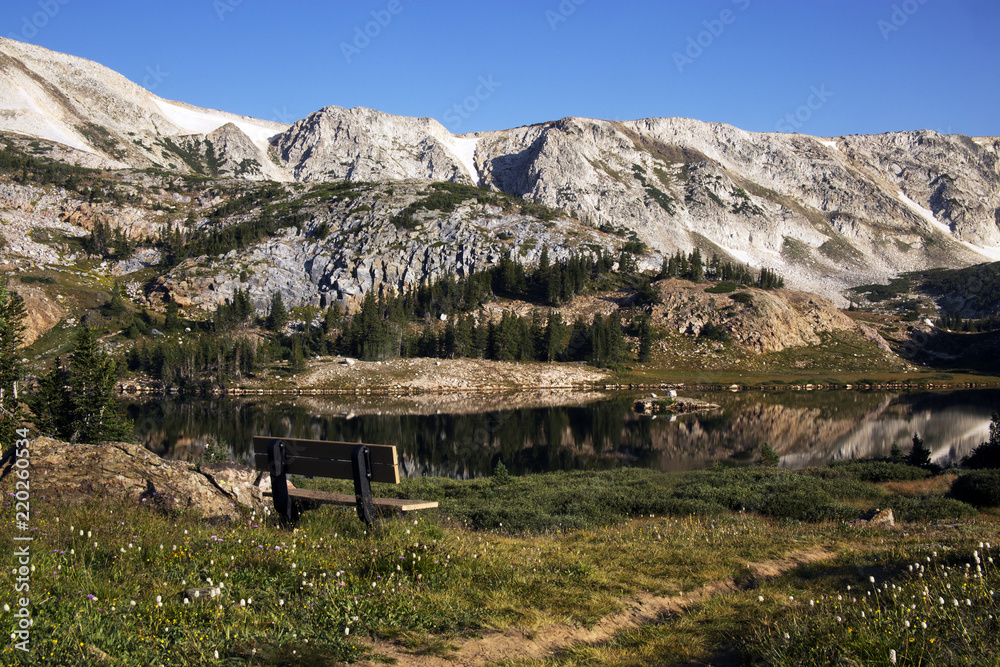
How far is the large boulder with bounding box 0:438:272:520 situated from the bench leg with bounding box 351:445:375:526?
7.74ft

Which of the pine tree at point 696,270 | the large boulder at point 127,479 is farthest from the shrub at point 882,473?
the pine tree at point 696,270

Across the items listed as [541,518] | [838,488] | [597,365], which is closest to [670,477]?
[838,488]

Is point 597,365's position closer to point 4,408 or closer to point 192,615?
point 4,408

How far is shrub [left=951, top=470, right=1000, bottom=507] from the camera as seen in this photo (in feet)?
56.4

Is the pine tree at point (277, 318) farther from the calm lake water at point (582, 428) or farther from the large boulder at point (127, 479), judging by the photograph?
the large boulder at point (127, 479)

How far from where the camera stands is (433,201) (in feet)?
581

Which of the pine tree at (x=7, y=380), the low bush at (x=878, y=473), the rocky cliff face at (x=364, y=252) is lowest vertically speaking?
the low bush at (x=878, y=473)

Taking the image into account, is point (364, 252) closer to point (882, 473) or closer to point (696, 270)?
point (696, 270)

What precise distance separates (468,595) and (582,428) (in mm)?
46239

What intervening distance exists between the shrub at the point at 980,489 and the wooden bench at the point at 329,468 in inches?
717

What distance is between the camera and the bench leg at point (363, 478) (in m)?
8.93

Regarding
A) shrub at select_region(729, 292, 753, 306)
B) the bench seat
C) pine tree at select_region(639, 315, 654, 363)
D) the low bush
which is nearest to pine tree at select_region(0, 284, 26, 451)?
the bench seat

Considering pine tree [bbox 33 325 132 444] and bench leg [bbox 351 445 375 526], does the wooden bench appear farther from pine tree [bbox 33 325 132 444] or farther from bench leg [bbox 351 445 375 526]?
pine tree [bbox 33 325 132 444]

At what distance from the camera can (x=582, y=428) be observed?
172ft
